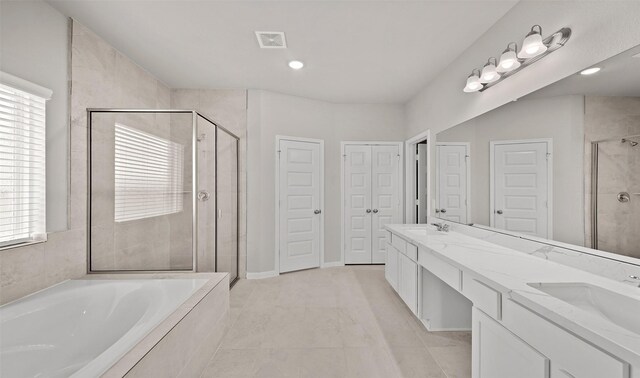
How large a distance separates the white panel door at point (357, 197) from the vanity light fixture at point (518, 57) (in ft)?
6.53

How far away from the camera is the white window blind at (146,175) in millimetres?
2236

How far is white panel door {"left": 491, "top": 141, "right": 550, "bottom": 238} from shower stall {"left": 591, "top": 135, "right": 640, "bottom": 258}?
266 mm

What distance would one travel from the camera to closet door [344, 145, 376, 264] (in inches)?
160

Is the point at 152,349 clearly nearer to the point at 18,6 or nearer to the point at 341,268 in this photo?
the point at 18,6

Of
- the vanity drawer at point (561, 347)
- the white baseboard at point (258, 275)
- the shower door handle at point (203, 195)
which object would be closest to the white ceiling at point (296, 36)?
the shower door handle at point (203, 195)

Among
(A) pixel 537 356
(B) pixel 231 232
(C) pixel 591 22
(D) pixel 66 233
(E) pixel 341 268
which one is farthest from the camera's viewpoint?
(E) pixel 341 268

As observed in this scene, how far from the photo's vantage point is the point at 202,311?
65.7 inches

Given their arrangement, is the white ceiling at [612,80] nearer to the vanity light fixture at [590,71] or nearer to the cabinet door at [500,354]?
the vanity light fixture at [590,71]

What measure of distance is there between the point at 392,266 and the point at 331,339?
3.70 ft

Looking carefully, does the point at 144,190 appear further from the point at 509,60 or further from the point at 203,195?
the point at 509,60

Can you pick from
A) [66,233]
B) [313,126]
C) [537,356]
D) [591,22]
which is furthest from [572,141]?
[66,233]

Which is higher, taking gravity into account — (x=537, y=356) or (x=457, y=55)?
(x=457, y=55)

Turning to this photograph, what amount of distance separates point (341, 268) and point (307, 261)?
533 mm

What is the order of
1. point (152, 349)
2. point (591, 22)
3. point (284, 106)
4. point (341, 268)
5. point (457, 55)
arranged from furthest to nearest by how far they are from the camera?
point (341, 268), point (284, 106), point (457, 55), point (591, 22), point (152, 349)
